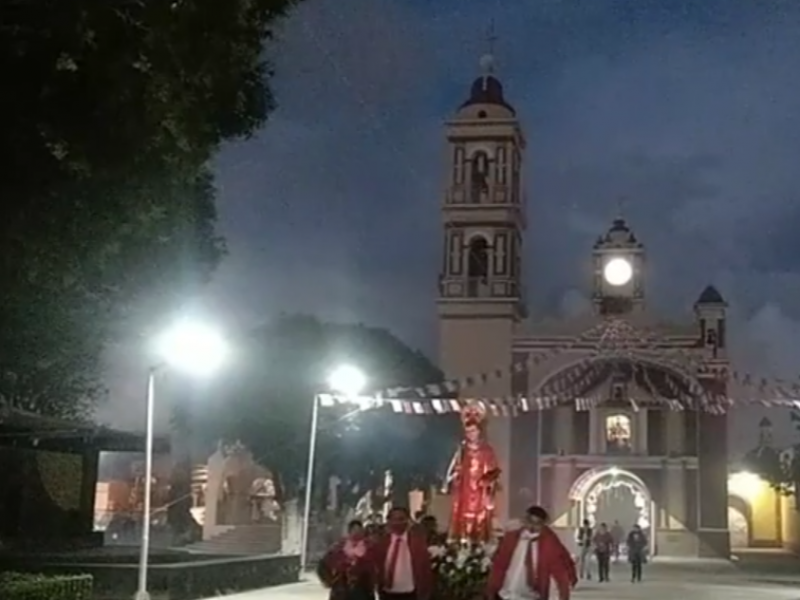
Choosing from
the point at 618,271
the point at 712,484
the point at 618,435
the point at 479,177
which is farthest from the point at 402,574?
the point at 618,271

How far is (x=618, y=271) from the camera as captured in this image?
58375mm

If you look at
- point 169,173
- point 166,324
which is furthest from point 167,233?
point 166,324

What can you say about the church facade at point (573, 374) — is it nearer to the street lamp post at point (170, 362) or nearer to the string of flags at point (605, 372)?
the string of flags at point (605, 372)

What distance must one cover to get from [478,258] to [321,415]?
53.9ft

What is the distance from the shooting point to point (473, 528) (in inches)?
896

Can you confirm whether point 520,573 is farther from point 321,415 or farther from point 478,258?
point 478,258

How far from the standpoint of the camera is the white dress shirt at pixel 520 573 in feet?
32.5

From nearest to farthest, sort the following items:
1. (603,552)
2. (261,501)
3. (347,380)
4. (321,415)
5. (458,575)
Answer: (458,575), (347,380), (603,552), (321,415), (261,501)

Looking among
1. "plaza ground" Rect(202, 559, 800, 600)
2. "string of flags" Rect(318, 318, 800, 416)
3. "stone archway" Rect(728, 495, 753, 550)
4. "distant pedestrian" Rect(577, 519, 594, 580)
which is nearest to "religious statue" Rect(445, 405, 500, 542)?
"plaza ground" Rect(202, 559, 800, 600)

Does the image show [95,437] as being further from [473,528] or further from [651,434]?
[651,434]

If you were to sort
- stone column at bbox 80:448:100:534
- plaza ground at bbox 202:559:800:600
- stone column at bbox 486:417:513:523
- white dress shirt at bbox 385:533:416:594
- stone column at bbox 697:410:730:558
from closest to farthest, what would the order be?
1. white dress shirt at bbox 385:533:416:594
2. plaza ground at bbox 202:559:800:600
3. stone column at bbox 80:448:100:534
4. stone column at bbox 697:410:730:558
5. stone column at bbox 486:417:513:523

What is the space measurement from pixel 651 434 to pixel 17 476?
98.6 ft

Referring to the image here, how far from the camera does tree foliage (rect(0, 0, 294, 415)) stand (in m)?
10.7

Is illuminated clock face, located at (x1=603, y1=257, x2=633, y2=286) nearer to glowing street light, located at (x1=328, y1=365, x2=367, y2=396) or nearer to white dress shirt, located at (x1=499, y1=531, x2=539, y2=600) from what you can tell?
glowing street light, located at (x1=328, y1=365, x2=367, y2=396)
